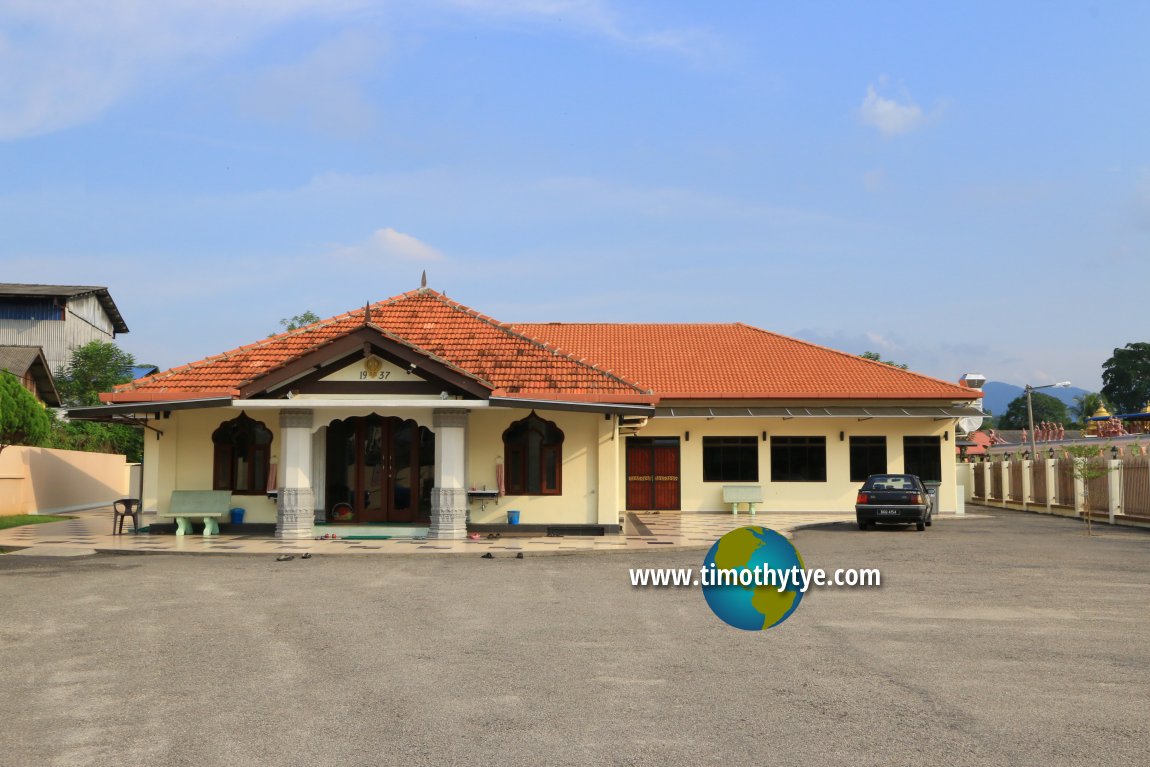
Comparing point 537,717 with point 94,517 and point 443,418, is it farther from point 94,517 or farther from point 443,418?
point 94,517

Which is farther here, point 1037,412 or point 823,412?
point 1037,412

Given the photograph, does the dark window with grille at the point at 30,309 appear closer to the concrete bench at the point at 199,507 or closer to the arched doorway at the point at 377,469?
the concrete bench at the point at 199,507

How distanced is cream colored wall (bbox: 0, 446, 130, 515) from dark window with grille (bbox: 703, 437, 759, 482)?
21.2 metres

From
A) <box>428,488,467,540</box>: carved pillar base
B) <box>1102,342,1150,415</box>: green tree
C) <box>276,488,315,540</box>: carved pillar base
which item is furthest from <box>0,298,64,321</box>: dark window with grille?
<box>1102,342,1150,415</box>: green tree

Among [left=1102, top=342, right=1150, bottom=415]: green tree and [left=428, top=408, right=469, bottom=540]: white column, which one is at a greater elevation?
[left=1102, top=342, right=1150, bottom=415]: green tree

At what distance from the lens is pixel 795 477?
108ft

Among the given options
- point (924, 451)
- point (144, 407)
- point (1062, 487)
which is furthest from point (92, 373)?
point (1062, 487)

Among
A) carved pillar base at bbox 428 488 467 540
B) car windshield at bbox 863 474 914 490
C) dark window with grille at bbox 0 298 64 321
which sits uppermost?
dark window with grille at bbox 0 298 64 321

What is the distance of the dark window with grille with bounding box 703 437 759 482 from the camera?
32.9 meters

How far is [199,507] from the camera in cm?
2292

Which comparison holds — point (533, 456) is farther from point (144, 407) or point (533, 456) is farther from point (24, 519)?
point (24, 519)

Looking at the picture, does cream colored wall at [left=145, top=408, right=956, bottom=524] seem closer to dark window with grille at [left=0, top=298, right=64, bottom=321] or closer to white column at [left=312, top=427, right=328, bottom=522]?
white column at [left=312, top=427, right=328, bottom=522]

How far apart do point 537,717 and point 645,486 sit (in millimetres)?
26095

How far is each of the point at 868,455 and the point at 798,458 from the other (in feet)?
7.45
